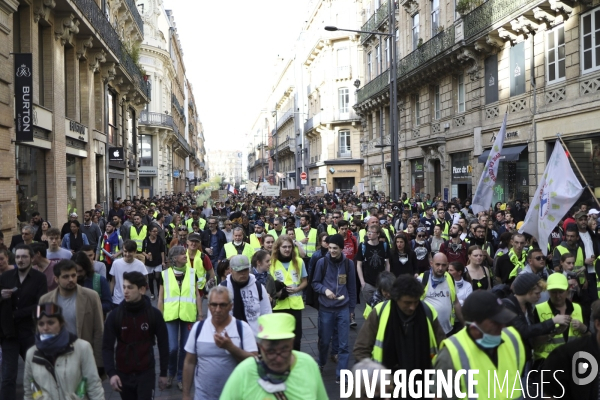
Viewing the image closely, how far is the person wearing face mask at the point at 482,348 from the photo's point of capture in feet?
11.2

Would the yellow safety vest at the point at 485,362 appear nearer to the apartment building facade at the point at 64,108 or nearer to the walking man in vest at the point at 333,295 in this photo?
the walking man in vest at the point at 333,295

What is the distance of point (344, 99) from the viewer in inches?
1961

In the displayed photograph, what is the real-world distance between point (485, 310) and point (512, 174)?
1799 cm

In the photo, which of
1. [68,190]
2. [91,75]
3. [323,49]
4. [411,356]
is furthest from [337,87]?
[411,356]

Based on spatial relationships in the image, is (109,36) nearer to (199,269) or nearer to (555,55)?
(555,55)

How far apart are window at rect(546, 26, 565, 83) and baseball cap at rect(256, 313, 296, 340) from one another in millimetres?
15966

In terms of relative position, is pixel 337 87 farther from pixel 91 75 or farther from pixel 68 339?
pixel 68 339

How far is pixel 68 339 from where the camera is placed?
13.4 feet

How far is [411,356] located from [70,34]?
700 inches

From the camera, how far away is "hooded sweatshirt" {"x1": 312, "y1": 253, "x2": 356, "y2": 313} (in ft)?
23.2

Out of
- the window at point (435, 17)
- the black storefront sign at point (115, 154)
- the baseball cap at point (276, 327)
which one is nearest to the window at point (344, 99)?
the window at point (435, 17)

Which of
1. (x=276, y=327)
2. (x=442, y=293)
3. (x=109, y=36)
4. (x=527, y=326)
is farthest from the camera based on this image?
(x=109, y=36)

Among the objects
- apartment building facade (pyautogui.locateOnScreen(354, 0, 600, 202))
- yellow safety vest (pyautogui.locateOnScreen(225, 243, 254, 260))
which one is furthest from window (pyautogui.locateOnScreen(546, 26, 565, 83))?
yellow safety vest (pyautogui.locateOnScreen(225, 243, 254, 260))

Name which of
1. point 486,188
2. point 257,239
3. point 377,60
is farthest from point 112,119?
point 486,188
